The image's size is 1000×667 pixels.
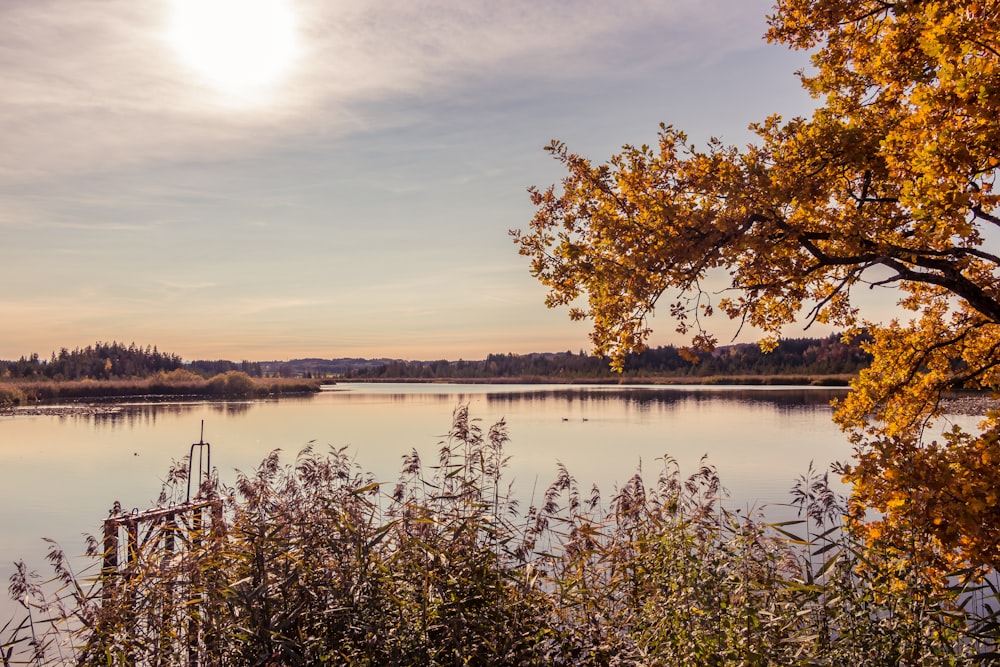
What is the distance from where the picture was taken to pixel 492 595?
5.49 metres

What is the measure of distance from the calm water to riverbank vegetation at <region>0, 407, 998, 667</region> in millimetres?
4357

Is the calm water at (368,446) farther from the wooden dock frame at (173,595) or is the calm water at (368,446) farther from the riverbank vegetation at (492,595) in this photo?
the wooden dock frame at (173,595)

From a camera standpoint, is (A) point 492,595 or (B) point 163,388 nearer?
(A) point 492,595

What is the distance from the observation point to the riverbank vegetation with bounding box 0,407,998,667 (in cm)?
459

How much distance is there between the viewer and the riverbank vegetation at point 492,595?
15.0 feet

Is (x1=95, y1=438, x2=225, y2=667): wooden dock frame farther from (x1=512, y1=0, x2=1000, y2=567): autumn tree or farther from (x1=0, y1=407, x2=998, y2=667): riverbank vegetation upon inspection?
(x1=512, y1=0, x2=1000, y2=567): autumn tree

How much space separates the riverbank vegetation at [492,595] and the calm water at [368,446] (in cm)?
436

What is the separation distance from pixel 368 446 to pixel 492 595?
18193mm

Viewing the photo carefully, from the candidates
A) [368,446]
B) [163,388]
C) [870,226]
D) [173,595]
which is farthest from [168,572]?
[163,388]

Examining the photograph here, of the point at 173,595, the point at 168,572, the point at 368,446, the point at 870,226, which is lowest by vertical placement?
the point at 368,446

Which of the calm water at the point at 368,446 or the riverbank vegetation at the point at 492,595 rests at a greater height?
the riverbank vegetation at the point at 492,595

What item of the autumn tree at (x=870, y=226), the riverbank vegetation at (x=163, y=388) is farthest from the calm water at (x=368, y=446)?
the riverbank vegetation at (x=163, y=388)

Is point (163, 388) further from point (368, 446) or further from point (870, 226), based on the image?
point (870, 226)

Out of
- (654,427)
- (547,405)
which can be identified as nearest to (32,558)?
(654,427)
